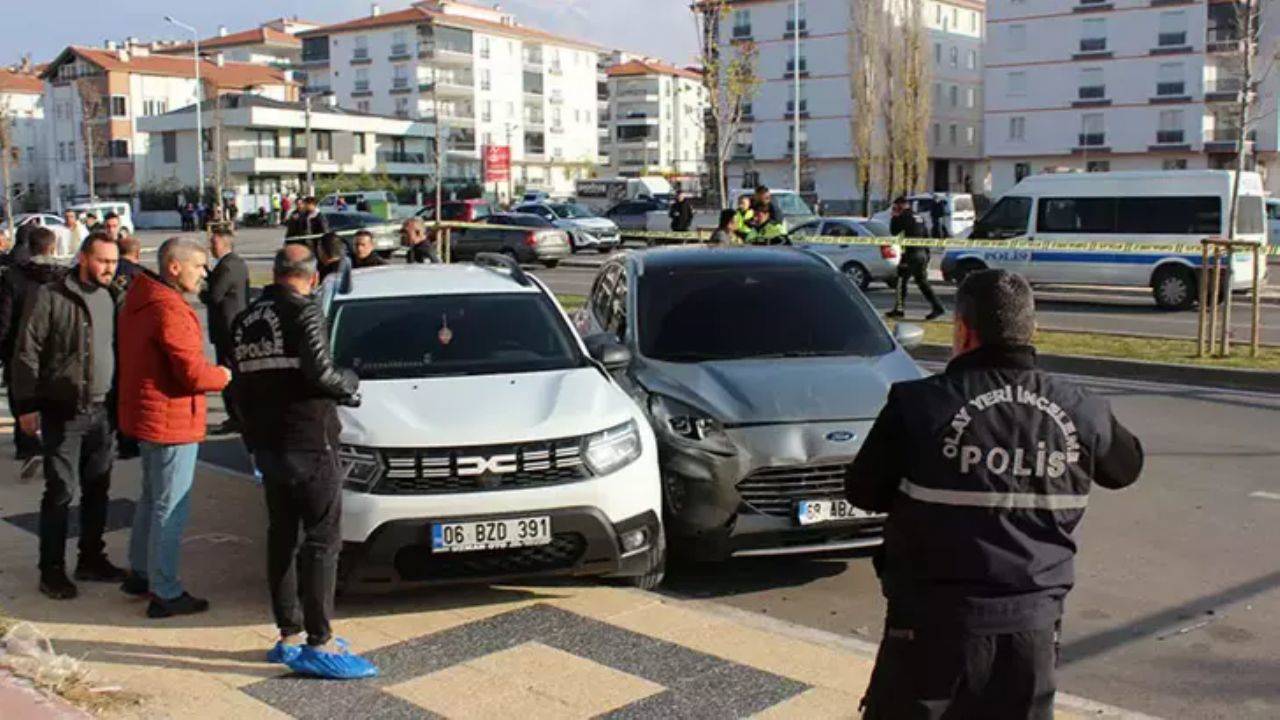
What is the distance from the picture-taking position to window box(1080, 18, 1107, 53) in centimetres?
7106

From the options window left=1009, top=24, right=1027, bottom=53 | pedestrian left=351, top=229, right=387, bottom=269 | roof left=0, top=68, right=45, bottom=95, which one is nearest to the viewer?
pedestrian left=351, top=229, right=387, bottom=269

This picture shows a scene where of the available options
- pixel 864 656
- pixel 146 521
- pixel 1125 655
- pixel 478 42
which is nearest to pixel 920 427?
pixel 864 656

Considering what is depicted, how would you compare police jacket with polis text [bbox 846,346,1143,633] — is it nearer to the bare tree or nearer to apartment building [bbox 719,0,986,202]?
the bare tree

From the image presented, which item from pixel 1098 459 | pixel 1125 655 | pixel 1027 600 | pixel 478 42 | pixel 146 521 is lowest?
pixel 1125 655

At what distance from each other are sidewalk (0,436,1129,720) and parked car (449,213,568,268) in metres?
25.2

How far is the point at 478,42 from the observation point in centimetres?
10425

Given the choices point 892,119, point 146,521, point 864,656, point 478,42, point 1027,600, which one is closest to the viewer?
point 1027,600

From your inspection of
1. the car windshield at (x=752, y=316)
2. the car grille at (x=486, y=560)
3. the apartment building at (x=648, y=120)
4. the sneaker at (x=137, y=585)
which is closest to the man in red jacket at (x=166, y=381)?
the sneaker at (x=137, y=585)

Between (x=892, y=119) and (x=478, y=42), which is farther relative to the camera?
(x=478, y=42)

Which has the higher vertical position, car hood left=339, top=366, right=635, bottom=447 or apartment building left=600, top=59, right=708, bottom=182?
apartment building left=600, top=59, right=708, bottom=182

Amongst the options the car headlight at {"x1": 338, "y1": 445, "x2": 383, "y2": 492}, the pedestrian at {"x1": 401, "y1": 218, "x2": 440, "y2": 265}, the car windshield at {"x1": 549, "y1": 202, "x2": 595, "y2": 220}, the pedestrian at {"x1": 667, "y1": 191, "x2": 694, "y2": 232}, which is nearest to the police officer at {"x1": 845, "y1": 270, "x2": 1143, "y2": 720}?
the car headlight at {"x1": 338, "y1": 445, "x2": 383, "y2": 492}

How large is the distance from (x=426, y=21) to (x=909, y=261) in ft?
287

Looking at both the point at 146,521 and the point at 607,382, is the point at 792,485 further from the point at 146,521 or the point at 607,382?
the point at 146,521

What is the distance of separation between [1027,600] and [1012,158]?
76.0 meters
